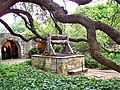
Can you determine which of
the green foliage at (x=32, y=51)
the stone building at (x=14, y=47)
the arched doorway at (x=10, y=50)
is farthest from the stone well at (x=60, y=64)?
the arched doorway at (x=10, y=50)

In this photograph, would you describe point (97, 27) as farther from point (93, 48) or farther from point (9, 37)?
point (9, 37)

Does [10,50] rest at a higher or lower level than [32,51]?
higher

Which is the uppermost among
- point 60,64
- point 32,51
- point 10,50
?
point 10,50

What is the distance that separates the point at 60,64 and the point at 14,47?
8.99 meters

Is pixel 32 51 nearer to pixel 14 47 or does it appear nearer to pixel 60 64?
pixel 14 47

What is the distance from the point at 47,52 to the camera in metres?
10.4

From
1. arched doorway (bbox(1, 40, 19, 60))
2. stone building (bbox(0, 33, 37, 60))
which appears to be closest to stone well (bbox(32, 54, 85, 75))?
stone building (bbox(0, 33, 37, 60))

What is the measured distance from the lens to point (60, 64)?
945 cm

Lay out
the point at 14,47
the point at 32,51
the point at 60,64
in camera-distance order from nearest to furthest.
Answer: the point at 60,64 < the point at 32,51 < the point at 14,47

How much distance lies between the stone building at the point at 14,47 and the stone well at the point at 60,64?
250 inches

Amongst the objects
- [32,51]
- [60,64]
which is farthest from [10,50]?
[60,64]

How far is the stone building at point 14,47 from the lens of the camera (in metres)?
16.5

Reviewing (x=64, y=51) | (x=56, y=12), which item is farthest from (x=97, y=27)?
(x=64, y=51)

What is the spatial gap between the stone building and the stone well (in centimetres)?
634
